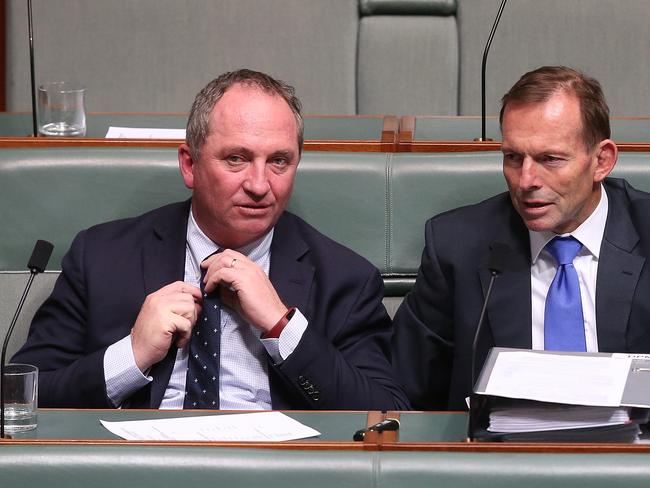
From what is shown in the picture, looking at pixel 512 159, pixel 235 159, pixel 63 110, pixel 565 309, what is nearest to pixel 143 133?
pixel 63 110

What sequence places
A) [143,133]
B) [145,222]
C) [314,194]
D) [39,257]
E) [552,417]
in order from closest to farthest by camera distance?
[552,417]
[39,257]
[145,222]
[314,194]
[143,133]

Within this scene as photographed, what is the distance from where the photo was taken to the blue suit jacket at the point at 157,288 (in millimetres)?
1588

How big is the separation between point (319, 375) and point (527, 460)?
49 centimetres

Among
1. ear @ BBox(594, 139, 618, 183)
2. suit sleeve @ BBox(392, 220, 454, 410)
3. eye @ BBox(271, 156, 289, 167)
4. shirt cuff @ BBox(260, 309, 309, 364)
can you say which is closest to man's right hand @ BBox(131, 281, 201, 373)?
shirt cuff @ BBox(260, 309, 309, 364)

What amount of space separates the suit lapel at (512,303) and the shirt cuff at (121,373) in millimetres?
486

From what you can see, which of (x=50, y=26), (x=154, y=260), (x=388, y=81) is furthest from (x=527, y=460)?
(x=50, y=26)

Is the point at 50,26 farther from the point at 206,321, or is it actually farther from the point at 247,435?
the point at 247,435

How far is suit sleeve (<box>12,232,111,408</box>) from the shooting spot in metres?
1.56

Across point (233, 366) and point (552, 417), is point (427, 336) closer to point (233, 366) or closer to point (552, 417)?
point (233, 366)

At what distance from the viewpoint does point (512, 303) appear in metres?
1.66

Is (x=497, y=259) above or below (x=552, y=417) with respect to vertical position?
above

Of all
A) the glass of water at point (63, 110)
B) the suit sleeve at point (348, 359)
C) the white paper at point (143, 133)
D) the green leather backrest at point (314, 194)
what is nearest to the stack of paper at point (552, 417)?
the suit sleeve at point (348, 359)

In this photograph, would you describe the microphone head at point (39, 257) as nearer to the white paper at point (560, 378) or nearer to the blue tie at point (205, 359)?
the blue tie at point (205, 359)

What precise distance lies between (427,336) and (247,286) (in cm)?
31
